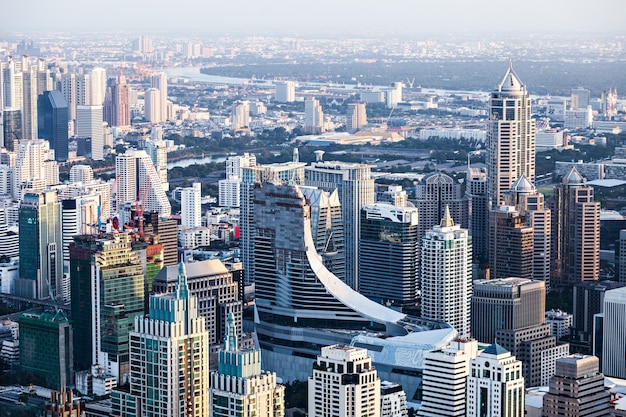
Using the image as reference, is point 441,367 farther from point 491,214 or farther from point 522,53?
point 522,53

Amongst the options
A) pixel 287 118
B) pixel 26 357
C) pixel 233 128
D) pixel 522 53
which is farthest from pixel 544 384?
pixel 287 118

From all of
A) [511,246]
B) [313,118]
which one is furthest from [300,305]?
[313,118]

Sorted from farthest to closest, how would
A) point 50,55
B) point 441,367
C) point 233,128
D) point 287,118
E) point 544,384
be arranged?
1. point 287,118
2. point 233,128
3. point 50,55
4. point 544,384
5. point 441,367

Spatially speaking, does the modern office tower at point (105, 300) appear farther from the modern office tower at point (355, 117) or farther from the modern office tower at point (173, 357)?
the modern office tower at point (355, 117)

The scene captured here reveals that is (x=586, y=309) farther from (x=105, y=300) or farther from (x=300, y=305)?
(x=105, y=300)

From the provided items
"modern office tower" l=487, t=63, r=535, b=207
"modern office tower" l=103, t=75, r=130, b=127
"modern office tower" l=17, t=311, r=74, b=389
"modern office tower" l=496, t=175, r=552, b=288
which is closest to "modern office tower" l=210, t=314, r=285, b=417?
"modern office tower" l=17, t=311, r=74, b=389

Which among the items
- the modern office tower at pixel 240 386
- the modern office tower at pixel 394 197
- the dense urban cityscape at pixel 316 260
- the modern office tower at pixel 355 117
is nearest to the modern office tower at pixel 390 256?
the dense urban cityscape at pixel 316 260
